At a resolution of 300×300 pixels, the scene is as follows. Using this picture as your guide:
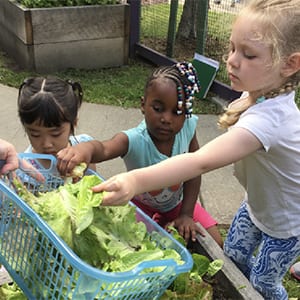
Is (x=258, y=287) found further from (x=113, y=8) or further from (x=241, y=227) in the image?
(x=113, y=8)

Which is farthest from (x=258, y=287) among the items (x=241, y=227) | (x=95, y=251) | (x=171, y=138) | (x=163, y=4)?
(x=163, y=4)

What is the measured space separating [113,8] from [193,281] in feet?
16.2

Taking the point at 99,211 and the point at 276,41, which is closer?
the point at 99,211

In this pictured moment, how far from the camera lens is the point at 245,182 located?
7.75ft

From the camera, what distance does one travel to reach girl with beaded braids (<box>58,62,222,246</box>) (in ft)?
7.93

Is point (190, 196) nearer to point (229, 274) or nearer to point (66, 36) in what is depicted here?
point (229, 274)

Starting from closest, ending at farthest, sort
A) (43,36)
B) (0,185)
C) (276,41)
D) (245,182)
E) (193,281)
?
(0,185) → (276,41) → (193,281) → (245,182) → (43,36)

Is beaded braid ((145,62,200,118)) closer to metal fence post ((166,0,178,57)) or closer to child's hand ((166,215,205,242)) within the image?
child's hand ((166,215,205,242))

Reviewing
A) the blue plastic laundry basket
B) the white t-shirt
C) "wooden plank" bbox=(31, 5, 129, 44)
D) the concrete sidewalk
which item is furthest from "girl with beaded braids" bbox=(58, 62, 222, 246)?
"wooden plank" bbox=(31, 5, 129, 44)

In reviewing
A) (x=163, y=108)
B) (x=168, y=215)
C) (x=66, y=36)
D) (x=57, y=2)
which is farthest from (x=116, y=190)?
(x=57, y=2)

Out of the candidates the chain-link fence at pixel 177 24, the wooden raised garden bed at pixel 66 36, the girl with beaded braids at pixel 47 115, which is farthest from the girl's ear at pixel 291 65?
the wooden raised garden bed at pixel 66 36

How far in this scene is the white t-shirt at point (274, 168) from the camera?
1812 millimetres

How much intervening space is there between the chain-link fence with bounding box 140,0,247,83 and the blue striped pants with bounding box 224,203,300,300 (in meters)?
3.57

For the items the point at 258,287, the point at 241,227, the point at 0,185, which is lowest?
the point at 258,287
